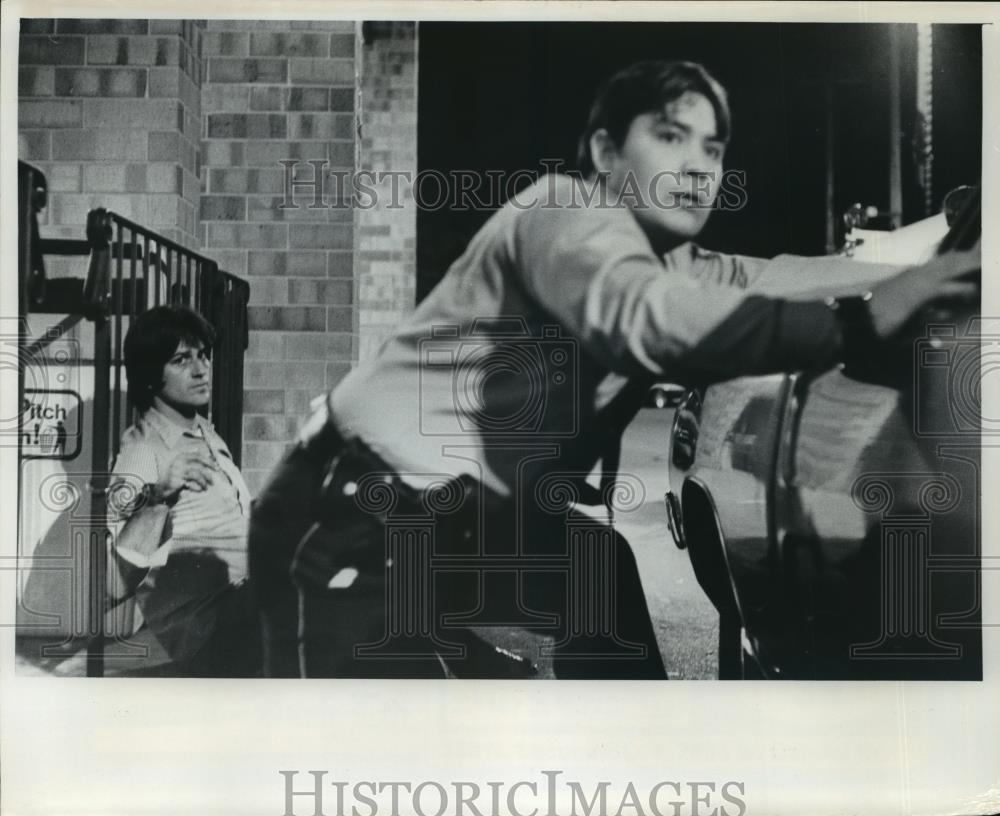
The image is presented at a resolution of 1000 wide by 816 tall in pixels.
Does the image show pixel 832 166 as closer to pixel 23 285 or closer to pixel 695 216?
pixel 695 216

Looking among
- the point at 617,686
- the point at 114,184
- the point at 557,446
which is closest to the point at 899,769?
the point at 617,686

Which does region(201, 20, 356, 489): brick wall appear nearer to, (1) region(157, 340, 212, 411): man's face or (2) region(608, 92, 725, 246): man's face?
(1) region(157, 340, 212, 411): man's face

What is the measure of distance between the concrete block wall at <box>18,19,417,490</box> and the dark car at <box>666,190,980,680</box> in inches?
47.8

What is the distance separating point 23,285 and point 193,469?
0.84 meters

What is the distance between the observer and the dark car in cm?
287

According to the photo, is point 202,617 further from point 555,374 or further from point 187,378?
point 555,374

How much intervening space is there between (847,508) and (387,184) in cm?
187

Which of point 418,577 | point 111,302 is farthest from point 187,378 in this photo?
point 418,577

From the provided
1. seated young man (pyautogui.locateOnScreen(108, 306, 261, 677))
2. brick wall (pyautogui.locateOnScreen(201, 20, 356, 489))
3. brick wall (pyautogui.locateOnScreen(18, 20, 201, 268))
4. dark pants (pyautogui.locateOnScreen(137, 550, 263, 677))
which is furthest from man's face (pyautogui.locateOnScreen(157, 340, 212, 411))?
dark pants (pyautogui.locateOnScreen(137, 550, 263, 677))

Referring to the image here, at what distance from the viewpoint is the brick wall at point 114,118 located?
288 centimetres

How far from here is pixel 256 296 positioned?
289 cm

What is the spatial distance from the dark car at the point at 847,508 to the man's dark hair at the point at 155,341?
1.63 meters

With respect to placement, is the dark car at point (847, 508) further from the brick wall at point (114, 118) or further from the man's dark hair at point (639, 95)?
the brick wall at point (114, 118)

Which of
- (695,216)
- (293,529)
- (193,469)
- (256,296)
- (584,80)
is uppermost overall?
(584,80)
